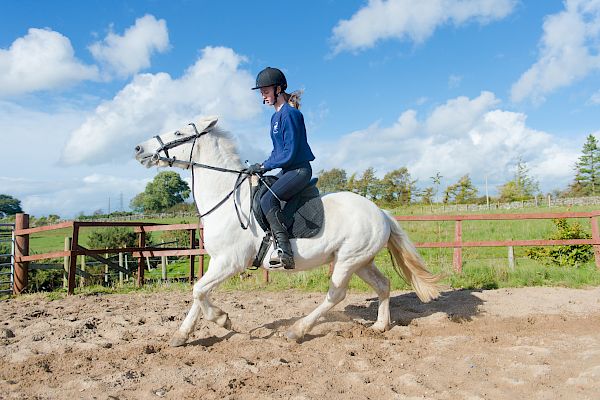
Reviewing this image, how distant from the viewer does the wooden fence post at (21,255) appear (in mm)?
9164

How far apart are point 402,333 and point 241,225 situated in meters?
2.27

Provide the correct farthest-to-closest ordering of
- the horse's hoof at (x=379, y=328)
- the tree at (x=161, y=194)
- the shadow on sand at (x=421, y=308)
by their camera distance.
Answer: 1. the tree at (x=161, y=194)
2. the shadow on sand at (x=421, y=308)
3. the horse's hoof at (x=379, y=328)

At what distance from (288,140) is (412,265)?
231 cm

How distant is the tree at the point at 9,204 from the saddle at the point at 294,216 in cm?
12731

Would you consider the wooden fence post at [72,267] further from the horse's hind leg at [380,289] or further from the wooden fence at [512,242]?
the wooden fence at [512,242]

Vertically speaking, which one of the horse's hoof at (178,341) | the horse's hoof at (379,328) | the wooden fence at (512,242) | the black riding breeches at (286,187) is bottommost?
the horse's hoof at (379,328)

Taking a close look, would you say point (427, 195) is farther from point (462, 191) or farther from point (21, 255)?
point (21, 255)

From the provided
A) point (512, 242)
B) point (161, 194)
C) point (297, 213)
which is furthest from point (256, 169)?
point (161, 194)

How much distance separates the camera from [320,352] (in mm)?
4418

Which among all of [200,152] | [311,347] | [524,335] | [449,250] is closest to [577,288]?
[524,335]

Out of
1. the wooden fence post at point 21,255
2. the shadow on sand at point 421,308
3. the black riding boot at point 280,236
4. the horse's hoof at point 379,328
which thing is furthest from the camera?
the wooden fence post at point 21,255

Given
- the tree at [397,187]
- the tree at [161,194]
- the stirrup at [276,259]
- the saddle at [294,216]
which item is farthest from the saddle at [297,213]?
the tree at [161,194]

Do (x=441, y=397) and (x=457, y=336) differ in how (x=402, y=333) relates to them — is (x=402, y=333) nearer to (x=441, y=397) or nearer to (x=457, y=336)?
(x=457, y=336)

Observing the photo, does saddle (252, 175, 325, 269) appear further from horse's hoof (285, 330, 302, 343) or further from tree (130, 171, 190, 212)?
tree (130, 171, 190, 212)
